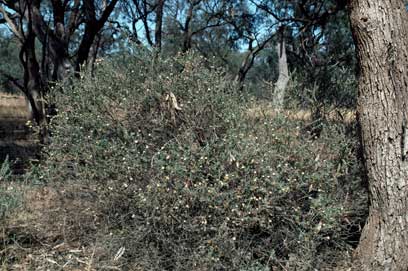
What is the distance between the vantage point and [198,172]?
3561mm

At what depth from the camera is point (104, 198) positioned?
3869 mm

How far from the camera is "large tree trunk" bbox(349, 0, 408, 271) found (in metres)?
3.47

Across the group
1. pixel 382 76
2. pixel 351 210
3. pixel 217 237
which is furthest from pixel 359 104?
pixel 217 237

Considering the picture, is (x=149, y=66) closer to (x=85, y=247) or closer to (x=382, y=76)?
(x=85, y=247)

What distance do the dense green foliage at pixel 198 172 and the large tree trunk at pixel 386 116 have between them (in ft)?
1.17

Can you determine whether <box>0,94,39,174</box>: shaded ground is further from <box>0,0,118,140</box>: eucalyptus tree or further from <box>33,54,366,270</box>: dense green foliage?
<box>33,54,366,270</box>: dense green foliage

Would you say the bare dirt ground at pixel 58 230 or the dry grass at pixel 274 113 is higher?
the dry grass at pixel 274 113

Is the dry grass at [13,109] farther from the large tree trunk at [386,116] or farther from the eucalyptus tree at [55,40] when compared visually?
the large tree trunk at [386,116]

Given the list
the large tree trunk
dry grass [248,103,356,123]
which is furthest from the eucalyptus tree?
the large tree trunk

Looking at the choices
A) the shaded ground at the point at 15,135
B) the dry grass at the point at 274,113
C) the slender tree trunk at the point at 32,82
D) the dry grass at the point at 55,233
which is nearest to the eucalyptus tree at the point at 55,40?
the slender tree trunk at the point at 32,82

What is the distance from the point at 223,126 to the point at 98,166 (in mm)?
1052

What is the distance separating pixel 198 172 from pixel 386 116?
143cm

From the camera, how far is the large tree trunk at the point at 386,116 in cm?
347

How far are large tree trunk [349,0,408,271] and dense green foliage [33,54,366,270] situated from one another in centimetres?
36
